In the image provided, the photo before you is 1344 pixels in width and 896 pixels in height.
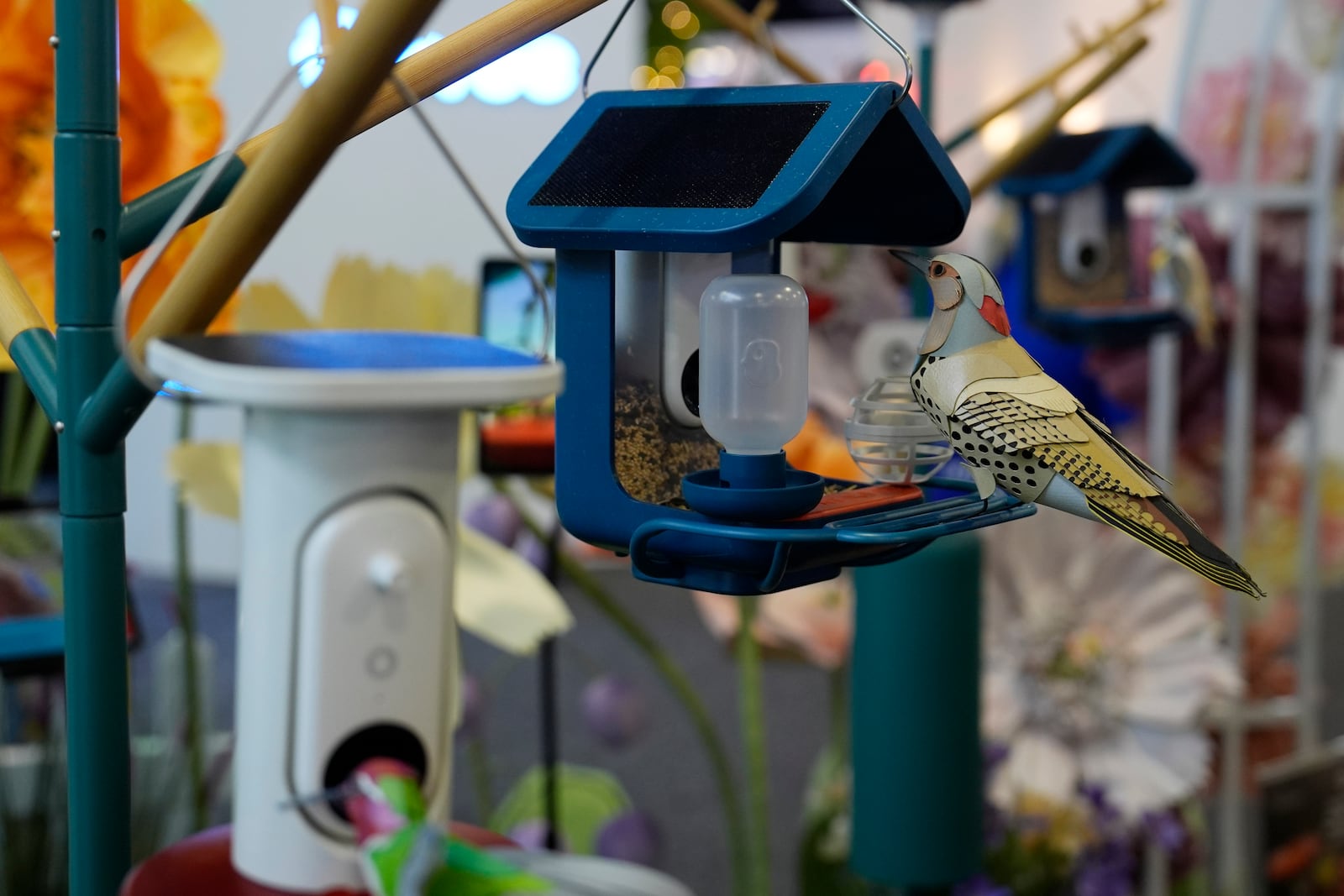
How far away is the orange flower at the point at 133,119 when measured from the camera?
72cm

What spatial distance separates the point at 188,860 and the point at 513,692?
2411 mm

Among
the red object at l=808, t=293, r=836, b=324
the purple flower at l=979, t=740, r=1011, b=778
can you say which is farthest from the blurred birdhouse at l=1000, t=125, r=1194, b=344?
the purple flower at l=979, t=740, r=1011, b=778

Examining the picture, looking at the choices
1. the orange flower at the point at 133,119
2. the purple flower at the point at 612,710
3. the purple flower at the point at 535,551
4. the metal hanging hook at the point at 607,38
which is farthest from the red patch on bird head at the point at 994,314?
the purple flower at the point at 612,710

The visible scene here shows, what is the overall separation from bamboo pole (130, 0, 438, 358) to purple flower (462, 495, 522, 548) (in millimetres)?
771

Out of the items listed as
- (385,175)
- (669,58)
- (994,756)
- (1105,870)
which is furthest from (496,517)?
(669,58)

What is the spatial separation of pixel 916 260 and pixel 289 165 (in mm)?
265

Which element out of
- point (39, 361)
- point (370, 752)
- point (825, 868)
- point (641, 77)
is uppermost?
point (641, 77)

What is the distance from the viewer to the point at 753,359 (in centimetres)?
57

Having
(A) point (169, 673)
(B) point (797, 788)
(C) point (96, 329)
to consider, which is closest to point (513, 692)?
(B) point (797, 788)

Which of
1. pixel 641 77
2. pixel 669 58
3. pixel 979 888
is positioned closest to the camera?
pixel 979 888

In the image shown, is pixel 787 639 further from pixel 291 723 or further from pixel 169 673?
pixel 291 723

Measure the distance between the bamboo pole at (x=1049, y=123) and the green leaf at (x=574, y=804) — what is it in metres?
0.68

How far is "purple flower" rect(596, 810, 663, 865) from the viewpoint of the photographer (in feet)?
4.29

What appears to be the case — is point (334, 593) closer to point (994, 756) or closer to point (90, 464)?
point (90, 464)
